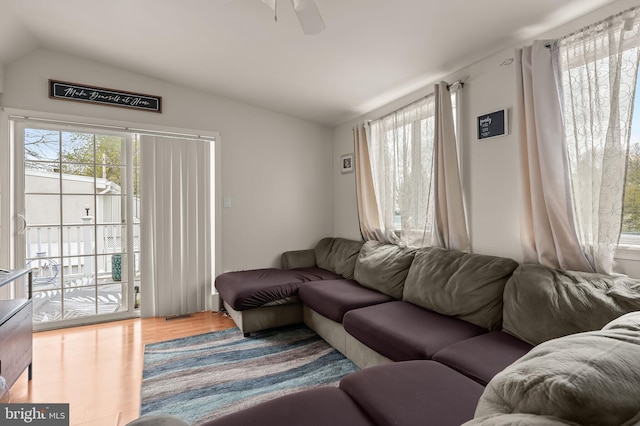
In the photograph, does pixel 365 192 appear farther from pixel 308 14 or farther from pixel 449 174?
pixel 308 14

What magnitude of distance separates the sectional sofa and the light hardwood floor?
0.76 metres

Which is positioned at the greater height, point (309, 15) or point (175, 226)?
point (309, 15)

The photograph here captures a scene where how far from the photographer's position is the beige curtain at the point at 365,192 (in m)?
3.55

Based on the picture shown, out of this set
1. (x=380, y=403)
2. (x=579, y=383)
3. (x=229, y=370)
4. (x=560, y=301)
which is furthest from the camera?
(x=229, y=370)

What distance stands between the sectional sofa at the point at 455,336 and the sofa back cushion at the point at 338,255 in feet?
0.41

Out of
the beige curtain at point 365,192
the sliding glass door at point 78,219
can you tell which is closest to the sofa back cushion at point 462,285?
the beige curtain at point 365,192

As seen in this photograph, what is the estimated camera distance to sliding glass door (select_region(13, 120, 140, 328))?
307 centimetres

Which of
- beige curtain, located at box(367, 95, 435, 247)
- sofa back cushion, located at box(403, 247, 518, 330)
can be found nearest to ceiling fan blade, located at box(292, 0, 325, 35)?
beige curtain, located at box(367, 95, 435, 247)

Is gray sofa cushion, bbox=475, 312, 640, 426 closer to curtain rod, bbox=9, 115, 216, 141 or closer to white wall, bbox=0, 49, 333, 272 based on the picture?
white wall, bbox=0, 49, 333, 272

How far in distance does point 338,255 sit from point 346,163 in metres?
1.22

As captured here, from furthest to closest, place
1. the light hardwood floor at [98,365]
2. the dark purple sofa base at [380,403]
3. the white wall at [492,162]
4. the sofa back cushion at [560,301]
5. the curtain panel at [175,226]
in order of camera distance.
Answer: the curtain panel at [175,226], the white wall at [492,162], the light hardwood floor at [98,365], the sofa back cushion at [560,301], the dark purple sofa base at [380,403]

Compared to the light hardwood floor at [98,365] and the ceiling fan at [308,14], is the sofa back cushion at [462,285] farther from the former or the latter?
the light hardwood floor at [98,365]

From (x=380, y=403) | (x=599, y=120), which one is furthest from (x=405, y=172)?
(x=380, y=403)

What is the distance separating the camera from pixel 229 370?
231cm
